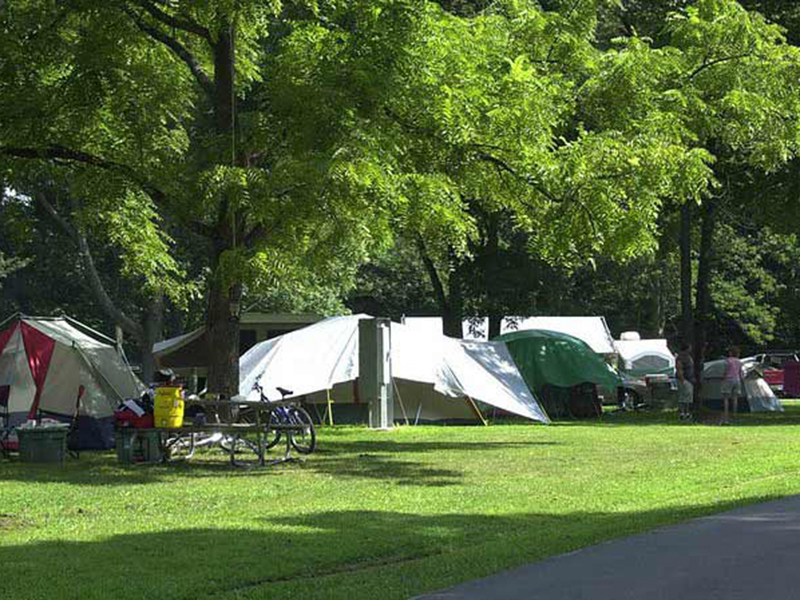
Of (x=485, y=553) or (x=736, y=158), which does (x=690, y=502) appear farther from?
(x=736, y=158)

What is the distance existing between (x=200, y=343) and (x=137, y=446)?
1597 cm

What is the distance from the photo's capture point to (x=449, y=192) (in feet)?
54.9

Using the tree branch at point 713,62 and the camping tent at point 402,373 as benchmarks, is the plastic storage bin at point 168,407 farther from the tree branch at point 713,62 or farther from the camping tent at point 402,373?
the tree branch at point 713,62

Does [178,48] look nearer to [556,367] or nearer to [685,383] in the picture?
[685,383]

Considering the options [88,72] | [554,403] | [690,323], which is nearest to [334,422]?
[554,403]

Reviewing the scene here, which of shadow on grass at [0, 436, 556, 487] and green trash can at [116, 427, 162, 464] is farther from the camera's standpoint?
green trash can at [116, 427, 162, 464]

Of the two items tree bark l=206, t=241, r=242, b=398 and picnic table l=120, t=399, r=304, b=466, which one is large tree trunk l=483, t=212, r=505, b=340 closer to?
tree bark l=206, t=241, r=242, b=398

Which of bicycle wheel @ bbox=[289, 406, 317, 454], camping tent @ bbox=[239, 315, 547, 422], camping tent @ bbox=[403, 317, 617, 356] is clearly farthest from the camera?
camping tent @ bbox=[403, 317, 617, 356]

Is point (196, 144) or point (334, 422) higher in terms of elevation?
point (196, 144)

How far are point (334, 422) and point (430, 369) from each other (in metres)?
2.48

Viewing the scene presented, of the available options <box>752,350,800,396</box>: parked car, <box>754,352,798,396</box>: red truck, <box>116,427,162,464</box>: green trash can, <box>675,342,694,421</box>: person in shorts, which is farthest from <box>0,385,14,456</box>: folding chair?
<box>754,352,798,396</box>: red truck

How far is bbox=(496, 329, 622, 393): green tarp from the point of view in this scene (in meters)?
31.3

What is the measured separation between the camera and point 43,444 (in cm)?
1702

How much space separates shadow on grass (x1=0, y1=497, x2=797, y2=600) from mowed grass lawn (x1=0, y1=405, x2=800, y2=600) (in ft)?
0.07
